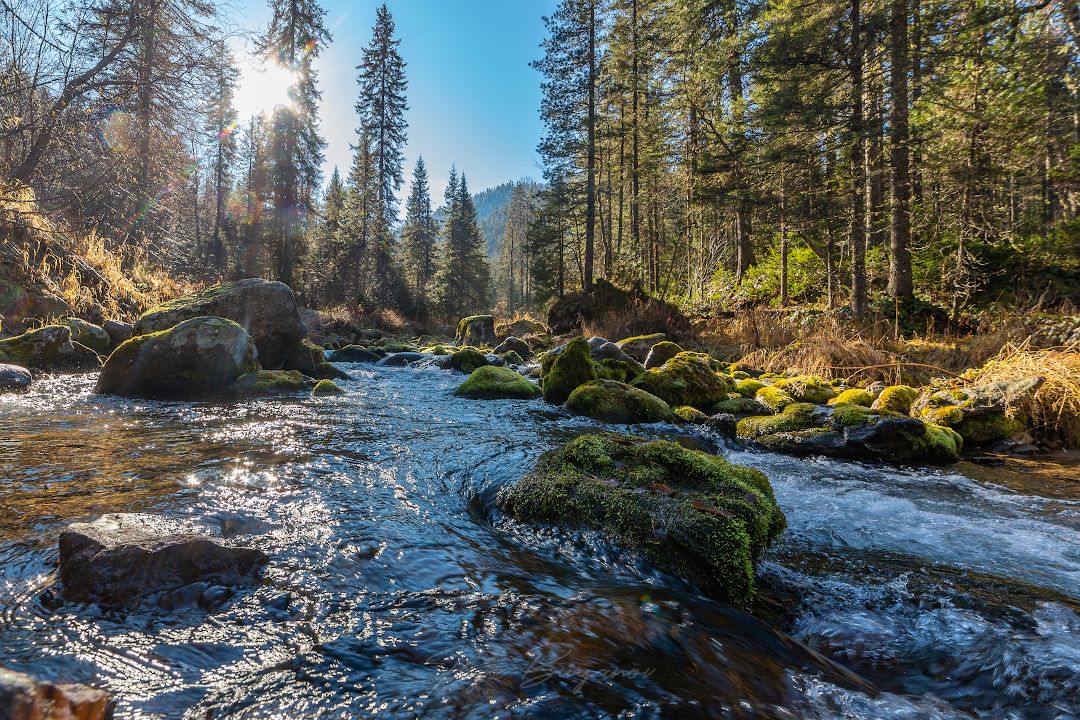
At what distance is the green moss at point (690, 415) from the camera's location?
21.4 feet

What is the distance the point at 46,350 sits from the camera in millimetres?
7660

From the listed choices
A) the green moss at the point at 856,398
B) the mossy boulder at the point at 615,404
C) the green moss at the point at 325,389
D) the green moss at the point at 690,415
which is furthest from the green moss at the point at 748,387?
the green moss at the point at 325,389

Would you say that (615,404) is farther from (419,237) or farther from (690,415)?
(419,237)

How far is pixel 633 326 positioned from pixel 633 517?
12.5 meters

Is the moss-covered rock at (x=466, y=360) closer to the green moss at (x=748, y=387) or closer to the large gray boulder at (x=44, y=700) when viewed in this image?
the green moss at (x=748, y=387)

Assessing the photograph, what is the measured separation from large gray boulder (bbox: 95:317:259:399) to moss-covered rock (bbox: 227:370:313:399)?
17cm

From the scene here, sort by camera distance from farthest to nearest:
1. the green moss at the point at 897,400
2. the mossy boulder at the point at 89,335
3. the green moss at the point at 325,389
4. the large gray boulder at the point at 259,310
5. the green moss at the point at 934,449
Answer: the large gray boulder at the point at 259,310, the mossy boulder at the point at 89,335, the green moss at the point at 325,389, the green moss at the point at 897,400, the green moss at the point at 934,449

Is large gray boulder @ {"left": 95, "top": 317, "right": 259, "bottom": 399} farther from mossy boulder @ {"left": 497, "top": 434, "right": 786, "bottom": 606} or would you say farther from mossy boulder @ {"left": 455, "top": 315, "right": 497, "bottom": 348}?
mossy boulder @ {"left": 455, "top": 315, "right": 497, "bottom": 348}

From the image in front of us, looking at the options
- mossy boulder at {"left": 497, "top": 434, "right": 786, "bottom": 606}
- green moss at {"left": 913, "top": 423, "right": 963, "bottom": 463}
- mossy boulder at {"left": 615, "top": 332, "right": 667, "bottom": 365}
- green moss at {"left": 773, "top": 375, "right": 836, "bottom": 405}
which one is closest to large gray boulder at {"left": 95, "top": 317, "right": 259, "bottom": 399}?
mossy boulder at {"left": 497, "top": 434, "right": 786, "bottom": 606}

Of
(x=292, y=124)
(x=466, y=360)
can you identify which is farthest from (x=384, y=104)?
(x=466, y=360)

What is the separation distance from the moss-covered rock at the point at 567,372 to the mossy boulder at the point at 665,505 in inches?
159

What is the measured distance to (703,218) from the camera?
1777 cm

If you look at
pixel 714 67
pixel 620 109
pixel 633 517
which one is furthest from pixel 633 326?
pixel 620 109

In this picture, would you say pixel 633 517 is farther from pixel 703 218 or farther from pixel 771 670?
pixel 703 218
